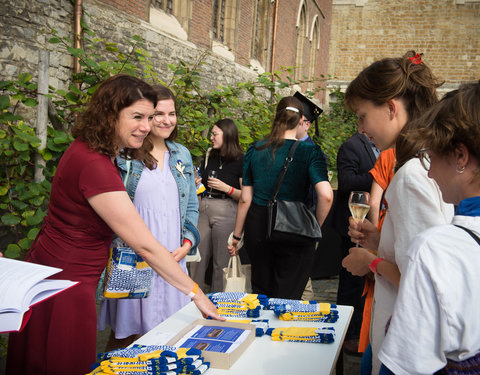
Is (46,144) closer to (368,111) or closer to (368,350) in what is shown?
(368,111)

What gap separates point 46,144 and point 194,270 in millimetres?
2020

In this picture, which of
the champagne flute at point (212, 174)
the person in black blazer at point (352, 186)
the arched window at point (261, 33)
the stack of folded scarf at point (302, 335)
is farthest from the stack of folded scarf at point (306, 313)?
the arched window at point (261, 33)

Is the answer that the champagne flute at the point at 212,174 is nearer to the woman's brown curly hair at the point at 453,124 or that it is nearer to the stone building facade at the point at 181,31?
the stone building facade at the point at 181,31

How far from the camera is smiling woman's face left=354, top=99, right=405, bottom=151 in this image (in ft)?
6.57

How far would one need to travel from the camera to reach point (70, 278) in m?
2.16

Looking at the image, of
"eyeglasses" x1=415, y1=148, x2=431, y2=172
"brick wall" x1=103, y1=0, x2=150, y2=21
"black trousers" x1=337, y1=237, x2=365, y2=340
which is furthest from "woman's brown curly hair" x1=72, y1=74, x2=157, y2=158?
"brick wall" x1=103, y1=0, x2=150, y2=21

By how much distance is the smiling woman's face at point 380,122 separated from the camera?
2004 mm

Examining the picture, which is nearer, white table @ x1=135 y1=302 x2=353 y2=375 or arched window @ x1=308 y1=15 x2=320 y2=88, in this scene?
white table @ x1=135 y1=302 x2=353 y2=375

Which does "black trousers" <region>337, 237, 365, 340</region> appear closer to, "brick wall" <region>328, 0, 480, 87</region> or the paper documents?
the paper documents

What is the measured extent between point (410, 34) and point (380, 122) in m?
27.1

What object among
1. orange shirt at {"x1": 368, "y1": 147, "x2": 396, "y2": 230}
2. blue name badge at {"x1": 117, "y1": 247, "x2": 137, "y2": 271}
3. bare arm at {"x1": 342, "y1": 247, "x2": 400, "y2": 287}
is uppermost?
orange shirt at {"x1": 368, "y1": 147, "x2": 396, "y2": 230}

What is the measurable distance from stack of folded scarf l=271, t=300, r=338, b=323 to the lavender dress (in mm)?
1161

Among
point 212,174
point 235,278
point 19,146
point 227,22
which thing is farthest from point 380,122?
point 227,22

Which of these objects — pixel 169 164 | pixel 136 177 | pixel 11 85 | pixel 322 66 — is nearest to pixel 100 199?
pixel 136 177
